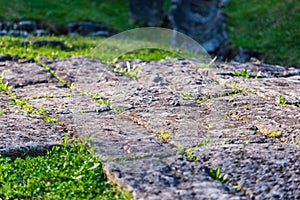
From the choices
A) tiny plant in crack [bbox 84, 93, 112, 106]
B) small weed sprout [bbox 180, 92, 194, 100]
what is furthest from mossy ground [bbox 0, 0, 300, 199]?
small weed sprout [bbox 180, 92, 194, 100]

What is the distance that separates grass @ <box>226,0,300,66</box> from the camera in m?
8.17

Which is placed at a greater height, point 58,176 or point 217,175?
point 217,175

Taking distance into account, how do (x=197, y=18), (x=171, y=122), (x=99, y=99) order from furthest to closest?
(x=197, y=18) < (x=99, y=99) < (x=171, y=122)

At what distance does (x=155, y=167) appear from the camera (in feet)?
7.98

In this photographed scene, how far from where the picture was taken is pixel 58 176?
2512mm

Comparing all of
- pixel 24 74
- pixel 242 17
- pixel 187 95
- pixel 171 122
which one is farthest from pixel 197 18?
pixel 171 122

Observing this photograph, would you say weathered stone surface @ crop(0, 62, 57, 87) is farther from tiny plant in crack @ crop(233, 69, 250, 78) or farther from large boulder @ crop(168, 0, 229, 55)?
large boulder @ crop(168, 0, 229, 55)

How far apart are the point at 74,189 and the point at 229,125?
105 centimetres

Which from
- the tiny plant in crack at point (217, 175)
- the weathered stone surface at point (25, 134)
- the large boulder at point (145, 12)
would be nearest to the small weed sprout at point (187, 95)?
the weathered stone surface at point (25, 134)

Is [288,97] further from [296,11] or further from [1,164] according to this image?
[296,11]

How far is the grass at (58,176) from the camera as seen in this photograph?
7.68ft

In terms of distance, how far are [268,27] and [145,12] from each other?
2258 millimetres

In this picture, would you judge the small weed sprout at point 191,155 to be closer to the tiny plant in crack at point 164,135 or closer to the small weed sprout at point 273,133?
the tiny plant in crack at point 164,135

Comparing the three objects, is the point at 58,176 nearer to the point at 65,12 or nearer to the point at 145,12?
the point at 65,12
